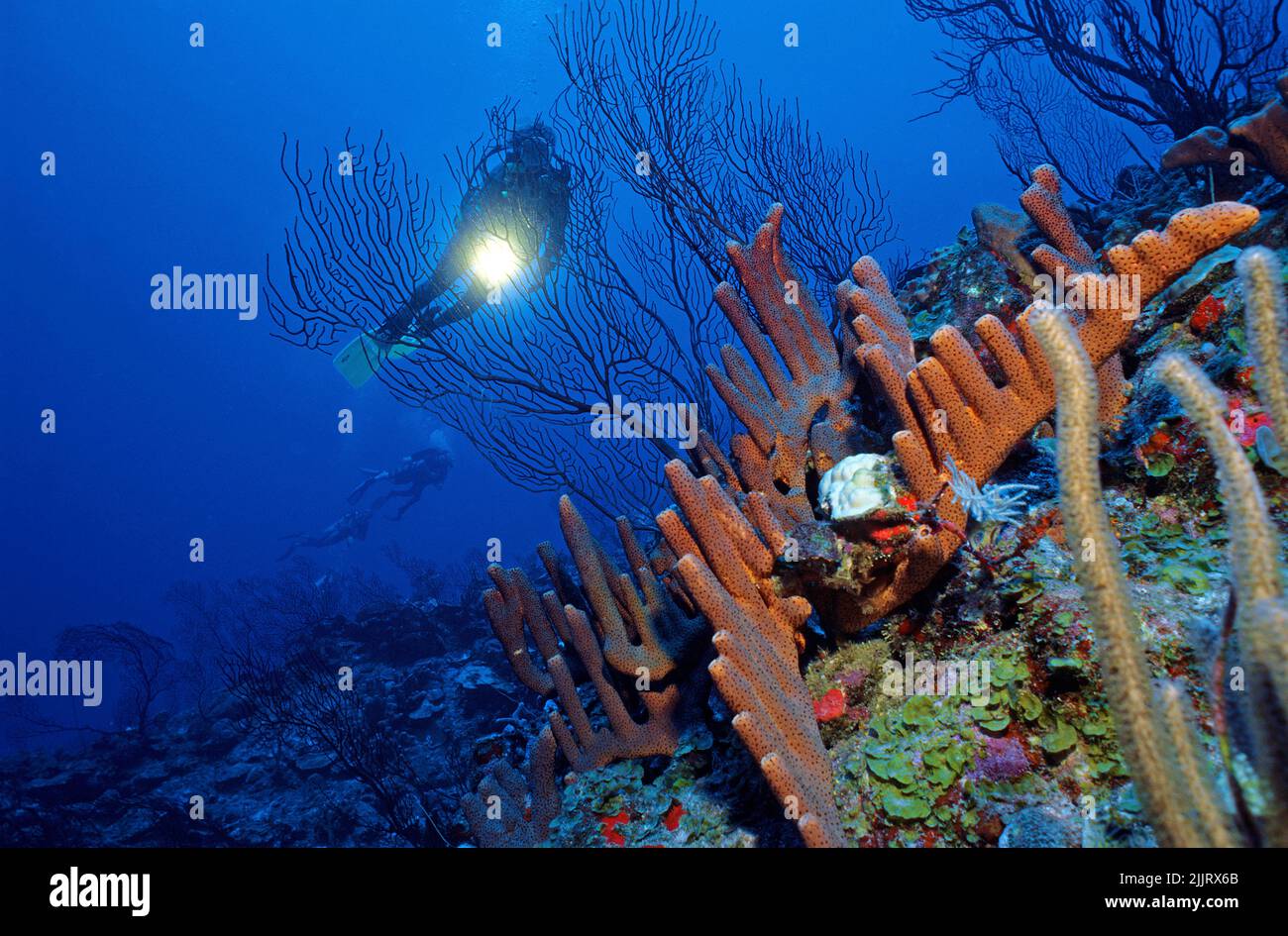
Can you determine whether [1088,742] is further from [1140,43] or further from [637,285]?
[637,285]

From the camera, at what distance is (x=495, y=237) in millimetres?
6453

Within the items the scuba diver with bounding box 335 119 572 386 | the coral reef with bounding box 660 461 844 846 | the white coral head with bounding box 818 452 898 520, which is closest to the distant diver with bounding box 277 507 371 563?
the scuba diver with bounding box 335 119 572 386

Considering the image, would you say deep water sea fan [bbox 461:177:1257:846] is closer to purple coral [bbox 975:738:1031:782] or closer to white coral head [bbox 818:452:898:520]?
white coral head [bbox 818:452:898:520]

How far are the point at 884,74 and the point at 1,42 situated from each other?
93373mm

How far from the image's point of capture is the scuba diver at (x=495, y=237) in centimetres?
630

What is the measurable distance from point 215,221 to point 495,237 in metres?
87.2

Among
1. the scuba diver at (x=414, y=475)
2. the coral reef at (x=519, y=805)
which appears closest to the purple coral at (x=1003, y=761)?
the coral reef at (x=519, y=805)

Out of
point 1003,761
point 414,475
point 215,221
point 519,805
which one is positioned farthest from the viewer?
point 215,221

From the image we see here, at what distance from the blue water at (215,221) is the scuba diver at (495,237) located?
56.8 metres

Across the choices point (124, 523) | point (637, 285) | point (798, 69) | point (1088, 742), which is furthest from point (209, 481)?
point (1088, 742)

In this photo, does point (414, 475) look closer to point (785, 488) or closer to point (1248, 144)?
point (785, 488)

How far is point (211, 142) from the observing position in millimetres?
68562

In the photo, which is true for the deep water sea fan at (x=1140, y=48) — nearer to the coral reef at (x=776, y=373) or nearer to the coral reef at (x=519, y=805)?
the coral reef at (x=776, y=373)

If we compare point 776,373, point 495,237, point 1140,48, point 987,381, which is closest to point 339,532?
point 495,237
